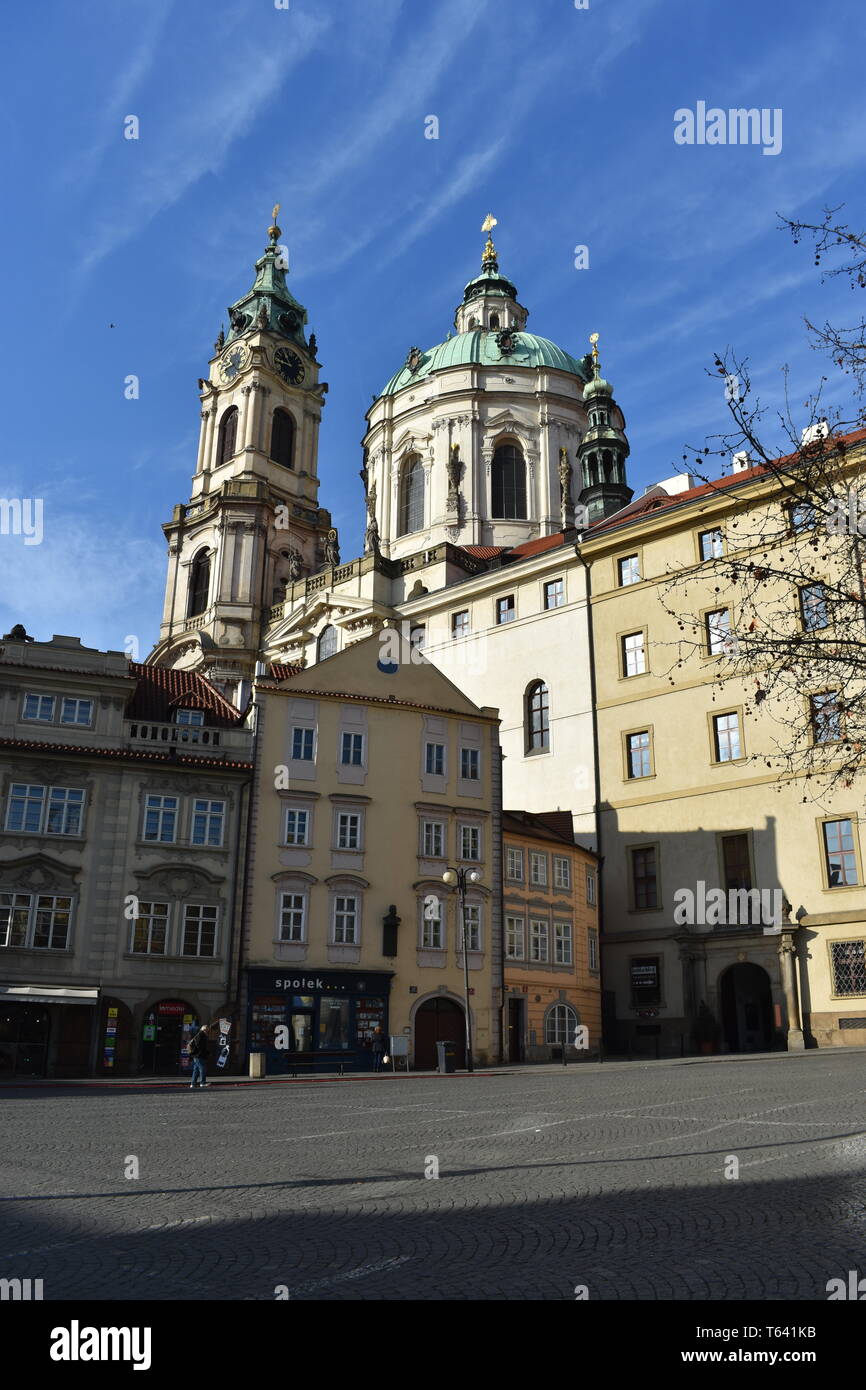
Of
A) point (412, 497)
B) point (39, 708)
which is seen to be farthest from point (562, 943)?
point (412, 497)

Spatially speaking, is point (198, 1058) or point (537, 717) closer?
point (198, 1058)

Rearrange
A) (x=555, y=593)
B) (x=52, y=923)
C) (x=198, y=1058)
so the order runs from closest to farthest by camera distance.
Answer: (x=198, y=1058) < (x=52, y=923) < (x=555, y=593)

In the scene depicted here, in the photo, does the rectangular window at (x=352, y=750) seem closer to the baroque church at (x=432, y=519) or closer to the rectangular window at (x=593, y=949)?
the rectangular window at (x=593, y=949)

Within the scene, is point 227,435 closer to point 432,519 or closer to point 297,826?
point 432,519

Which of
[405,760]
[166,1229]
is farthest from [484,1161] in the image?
[405,760]

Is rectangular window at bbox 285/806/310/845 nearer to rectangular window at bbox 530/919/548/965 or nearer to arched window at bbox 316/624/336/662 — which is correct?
rectangular window at bbox 530/919/548/965

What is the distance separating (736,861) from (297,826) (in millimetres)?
17973

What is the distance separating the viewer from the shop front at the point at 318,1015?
3531cm

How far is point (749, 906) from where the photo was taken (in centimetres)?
4419

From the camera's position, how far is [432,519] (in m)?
73.1

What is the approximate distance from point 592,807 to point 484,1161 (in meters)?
38.7

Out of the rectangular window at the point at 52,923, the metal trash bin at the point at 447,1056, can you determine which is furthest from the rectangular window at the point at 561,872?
the rectangular window at the point at 52,923

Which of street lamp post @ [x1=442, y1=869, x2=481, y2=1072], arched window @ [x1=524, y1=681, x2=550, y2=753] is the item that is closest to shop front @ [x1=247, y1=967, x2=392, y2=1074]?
street lamp post @ [x1=442, y1=869, x2=481, y2=1072]
